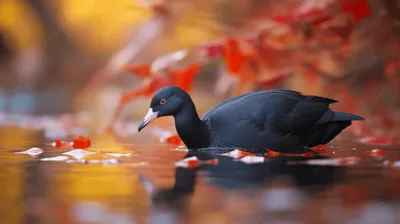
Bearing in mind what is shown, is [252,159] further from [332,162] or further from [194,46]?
[194,46]

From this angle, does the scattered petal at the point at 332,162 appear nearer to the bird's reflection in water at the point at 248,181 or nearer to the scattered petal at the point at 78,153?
the bird's reflection in water at the point at 248,181

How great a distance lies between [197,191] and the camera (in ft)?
8.10

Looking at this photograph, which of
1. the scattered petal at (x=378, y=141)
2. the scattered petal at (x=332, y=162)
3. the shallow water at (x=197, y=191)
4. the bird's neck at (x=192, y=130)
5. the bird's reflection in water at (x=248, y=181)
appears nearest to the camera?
the shallow water at (x=197, y=191)

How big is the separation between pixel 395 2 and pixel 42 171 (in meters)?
3.23

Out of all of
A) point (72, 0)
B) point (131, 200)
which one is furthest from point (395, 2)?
point (72, 0)

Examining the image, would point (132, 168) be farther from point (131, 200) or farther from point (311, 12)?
point (311, 12)

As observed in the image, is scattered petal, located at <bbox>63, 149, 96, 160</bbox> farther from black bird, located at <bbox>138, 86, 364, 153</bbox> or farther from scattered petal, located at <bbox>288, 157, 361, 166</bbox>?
scattered petal, located at <bbox>288, 157, 361, 166</bbox>

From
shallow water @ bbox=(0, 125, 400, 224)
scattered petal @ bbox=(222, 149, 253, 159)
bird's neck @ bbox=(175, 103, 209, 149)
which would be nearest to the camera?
shallow water @ bbox=(0, 125, 400, 224)

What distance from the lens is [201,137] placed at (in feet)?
13.4

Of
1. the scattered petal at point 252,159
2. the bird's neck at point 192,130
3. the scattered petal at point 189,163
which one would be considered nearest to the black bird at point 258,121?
the bird's neck at point 192,130

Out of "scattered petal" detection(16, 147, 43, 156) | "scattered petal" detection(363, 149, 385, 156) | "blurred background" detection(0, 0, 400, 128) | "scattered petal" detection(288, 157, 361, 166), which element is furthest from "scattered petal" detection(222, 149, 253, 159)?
"blurred background" detection(0, 0, 400, 128)

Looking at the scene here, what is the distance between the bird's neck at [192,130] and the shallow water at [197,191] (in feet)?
0.84

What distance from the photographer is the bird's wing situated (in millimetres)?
3969

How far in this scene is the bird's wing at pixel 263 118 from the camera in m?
3.97
